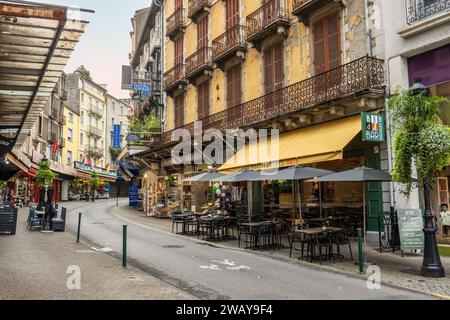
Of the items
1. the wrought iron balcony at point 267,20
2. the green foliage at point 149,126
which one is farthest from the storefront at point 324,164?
the green foliage at point 149,126

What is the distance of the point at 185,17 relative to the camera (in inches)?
1071

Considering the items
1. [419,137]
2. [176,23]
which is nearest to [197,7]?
[176,23]

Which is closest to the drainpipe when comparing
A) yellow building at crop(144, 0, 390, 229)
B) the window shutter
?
yellow building at crop(144, 0, 390, 229)

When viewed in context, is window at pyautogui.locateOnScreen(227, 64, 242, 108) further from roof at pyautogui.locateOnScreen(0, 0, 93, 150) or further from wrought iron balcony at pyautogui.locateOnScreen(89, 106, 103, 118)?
wrought iron balcony at pyautogui.locateOnScreen(89, 106, 103, 118)

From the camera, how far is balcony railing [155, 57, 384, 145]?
13219mm

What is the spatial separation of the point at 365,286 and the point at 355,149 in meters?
7.16

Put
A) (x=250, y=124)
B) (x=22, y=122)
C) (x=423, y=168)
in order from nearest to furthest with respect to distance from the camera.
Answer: (x=423, y=168) → (x=22, y=122) → (x=250, y=124)

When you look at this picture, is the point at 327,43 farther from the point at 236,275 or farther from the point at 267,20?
the point at 236,275

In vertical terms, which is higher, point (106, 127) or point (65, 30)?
point (106, 127)

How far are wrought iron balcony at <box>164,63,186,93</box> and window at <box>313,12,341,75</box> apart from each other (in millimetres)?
11624

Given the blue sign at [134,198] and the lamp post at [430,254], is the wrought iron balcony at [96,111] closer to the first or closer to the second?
the blue sign at [134,198]

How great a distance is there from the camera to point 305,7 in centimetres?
1570
